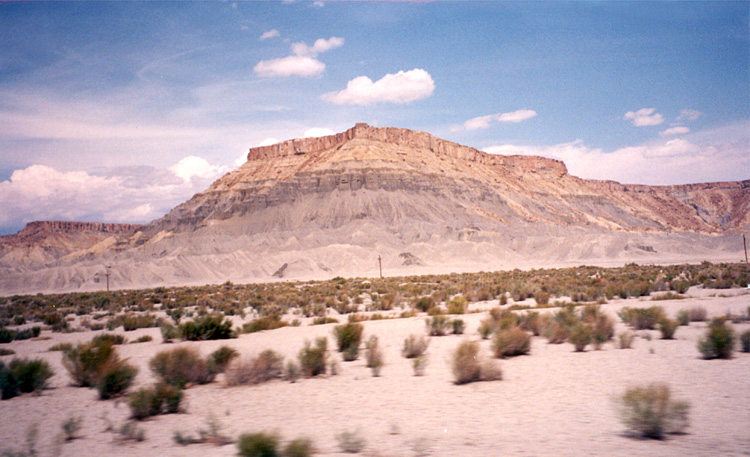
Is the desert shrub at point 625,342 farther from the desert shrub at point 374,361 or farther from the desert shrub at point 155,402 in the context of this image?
the desert shrub at point 155,402

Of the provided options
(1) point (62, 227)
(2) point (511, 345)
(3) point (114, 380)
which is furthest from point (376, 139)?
(1) point (62, 227)

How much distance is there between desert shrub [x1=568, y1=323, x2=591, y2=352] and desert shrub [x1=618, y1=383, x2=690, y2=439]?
531 centimetres

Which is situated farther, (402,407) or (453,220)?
(453,220)

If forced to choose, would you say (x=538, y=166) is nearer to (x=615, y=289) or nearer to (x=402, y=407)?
(x=615, y=289)

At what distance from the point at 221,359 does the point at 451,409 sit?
544 cm

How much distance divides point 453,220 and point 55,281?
216ft

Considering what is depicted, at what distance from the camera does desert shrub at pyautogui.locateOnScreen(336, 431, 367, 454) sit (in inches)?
244

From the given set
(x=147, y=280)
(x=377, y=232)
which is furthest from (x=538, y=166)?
(x=147, y=280)

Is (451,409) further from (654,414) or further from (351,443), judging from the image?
(654,414)

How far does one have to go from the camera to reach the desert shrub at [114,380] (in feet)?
31.2

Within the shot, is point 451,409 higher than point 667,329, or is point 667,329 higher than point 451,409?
point 667,329

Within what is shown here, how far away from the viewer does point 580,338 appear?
11953mm

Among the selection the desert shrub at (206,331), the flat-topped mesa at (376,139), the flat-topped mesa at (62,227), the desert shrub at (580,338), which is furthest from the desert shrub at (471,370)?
the flat-topped mesa at (62,227)

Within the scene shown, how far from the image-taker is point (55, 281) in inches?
2945
